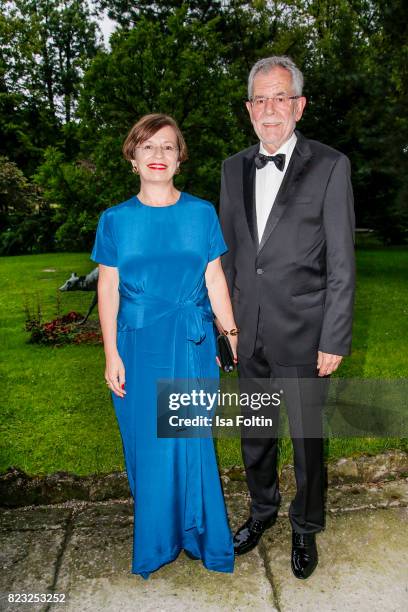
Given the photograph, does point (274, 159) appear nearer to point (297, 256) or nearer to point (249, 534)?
point (297, 256)

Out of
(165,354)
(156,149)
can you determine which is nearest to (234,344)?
(165,354)

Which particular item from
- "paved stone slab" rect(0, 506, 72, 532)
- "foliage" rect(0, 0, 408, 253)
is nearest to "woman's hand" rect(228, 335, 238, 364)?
"paved stone slab" rect(0, 506, 72, 532)

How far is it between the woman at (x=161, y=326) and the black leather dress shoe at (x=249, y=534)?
0.14 metres

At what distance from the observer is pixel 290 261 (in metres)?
2.90

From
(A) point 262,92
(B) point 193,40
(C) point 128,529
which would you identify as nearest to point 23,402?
(C) point 128,529

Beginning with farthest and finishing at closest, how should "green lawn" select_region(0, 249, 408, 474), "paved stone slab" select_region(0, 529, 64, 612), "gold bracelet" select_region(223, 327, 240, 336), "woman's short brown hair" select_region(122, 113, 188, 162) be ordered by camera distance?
"green lawn" select_region(0, 249, 408, 474) → "gold bracelet" select_region(223, 327, 240, 336) → "paved stone slab" select_region(0, 529, 64, 612) → "woman's short brown hair" select_region(122, 113, 188, 162)

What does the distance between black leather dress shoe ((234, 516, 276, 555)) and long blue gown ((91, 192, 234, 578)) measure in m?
0.15

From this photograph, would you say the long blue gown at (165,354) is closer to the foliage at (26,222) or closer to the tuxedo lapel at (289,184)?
the tuxedo lapel at (289,184)

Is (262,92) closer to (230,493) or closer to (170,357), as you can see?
(170,357)

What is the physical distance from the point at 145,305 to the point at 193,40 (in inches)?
365

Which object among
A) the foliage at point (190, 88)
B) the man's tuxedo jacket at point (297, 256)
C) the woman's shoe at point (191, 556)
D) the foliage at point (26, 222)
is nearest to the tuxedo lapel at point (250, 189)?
the man's tuxedo jacket at point (297, 256)

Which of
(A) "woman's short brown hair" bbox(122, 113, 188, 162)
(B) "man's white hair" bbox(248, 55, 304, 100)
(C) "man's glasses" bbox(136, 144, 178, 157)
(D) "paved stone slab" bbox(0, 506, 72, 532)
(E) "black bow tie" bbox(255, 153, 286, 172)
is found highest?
(B) "man's white hair" bbox(248, 55, 304, 100)

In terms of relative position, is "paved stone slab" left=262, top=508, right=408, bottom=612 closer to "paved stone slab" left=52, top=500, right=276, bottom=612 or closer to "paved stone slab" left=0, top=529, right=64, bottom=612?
"paved stone slab" left=52, top=500, right=276, bottom=612

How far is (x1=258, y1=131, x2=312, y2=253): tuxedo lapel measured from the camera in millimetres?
2877
